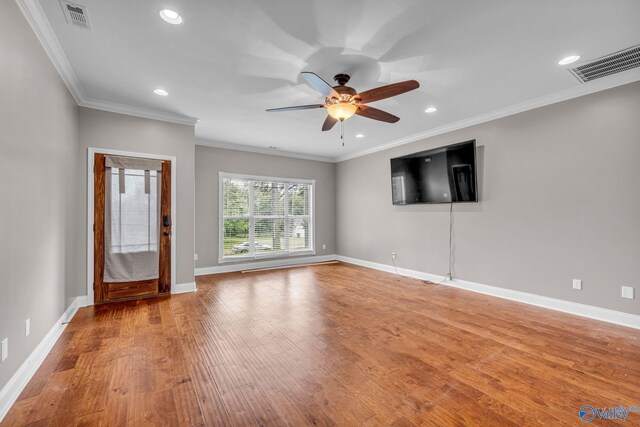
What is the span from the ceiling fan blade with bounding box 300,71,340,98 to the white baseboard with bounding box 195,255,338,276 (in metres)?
4.42

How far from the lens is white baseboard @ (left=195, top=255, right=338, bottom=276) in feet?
18.9

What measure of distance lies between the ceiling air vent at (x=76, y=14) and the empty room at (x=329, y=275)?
1.5 inches

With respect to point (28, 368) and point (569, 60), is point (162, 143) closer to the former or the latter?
point (28, 368)

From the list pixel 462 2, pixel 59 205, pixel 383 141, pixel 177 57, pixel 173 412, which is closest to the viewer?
pixel 173 412

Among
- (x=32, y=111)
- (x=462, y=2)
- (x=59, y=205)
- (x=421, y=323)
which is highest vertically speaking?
(x=462, y=2)

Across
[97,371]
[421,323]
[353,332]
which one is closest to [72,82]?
[97,371]

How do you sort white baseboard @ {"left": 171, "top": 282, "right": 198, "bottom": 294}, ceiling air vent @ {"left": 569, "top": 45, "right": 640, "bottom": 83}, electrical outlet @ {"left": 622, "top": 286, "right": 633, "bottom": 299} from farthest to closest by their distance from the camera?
white baseboard @ {"left": 171, "top": 282, "right": 198, "bottom": 294}, electrical outlet @ {"left": 622, "top": 286, "right": 633, "bottom": 299}, ceiling air vent @ {"left": 569, "top": 45, "right": 640, "bottom": 83}

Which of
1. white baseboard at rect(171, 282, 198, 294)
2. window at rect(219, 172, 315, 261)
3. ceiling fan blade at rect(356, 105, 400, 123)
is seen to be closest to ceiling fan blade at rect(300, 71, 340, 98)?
ceiling fan blade at rect(356, 105, 400, 123)

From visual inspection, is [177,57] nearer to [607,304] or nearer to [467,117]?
[467,117]

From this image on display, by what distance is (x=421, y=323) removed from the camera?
125 inches

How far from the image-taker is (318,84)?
2562mm

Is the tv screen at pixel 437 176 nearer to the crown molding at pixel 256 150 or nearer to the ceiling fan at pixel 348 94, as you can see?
the ceiling fan at pixel 348 94

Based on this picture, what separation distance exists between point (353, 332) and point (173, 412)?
172 centimetres

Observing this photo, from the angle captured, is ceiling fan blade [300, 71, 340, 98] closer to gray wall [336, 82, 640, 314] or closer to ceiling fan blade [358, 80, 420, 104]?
ceiling fan blade [358, 80, 420, 104]
